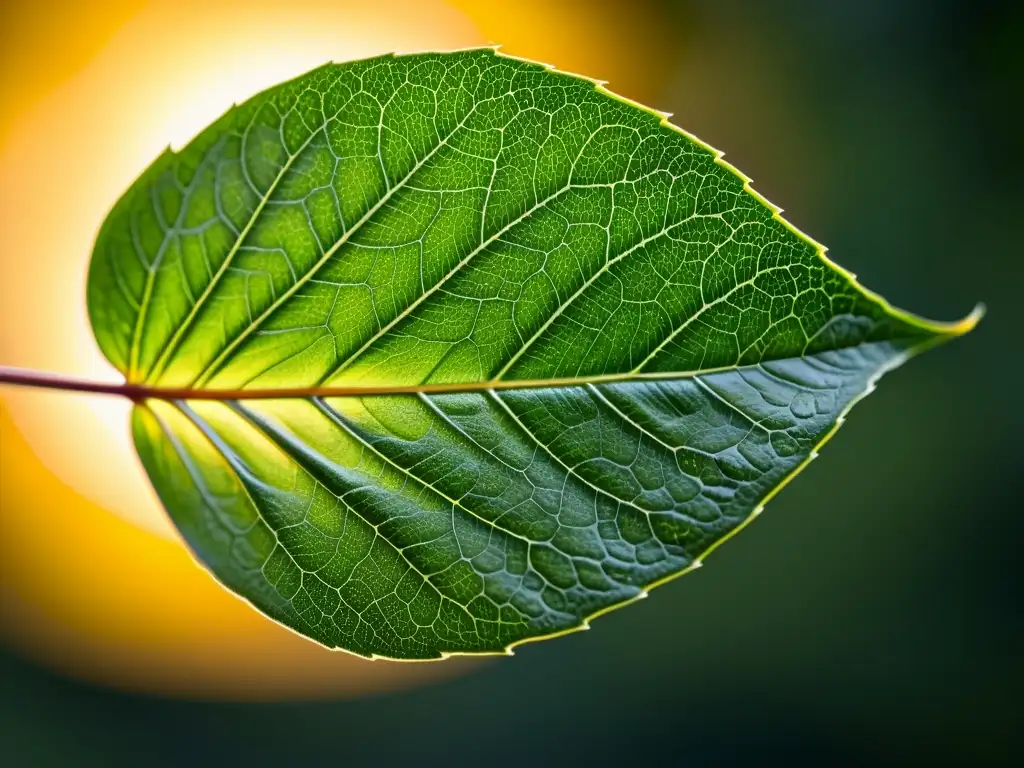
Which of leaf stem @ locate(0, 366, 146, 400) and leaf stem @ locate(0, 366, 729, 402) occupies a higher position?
leaf stem @ locate(0, 366, 729, 402)

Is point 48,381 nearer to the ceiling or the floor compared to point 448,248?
nearer to the floor

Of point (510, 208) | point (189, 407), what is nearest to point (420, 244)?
point (510, 208)

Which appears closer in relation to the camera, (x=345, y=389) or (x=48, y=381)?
(x=48, y=381)

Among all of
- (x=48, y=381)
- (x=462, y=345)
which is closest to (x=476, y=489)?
(x=462, y=345)

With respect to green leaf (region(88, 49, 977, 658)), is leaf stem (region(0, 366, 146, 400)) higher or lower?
lower

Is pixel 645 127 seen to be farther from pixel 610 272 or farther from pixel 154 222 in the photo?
pixel 154 222

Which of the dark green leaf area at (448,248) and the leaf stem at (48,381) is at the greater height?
the dark green leaf area at (448,248)

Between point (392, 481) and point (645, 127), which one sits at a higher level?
point (645, 127)

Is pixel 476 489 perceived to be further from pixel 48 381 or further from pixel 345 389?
pixel 48 381
